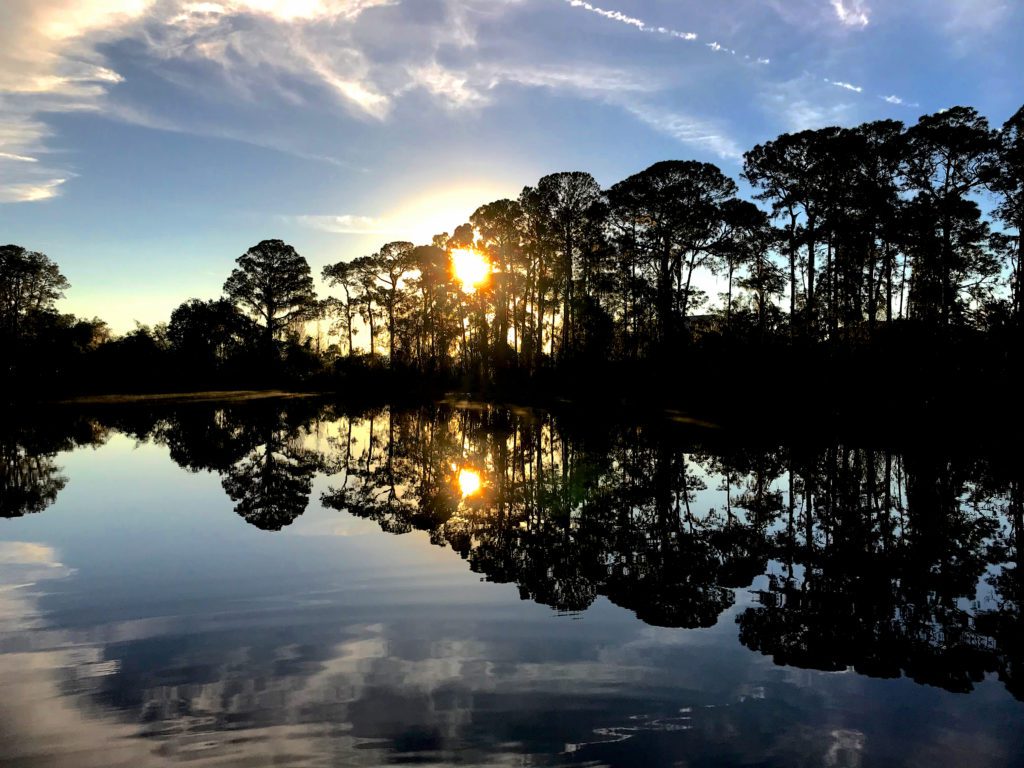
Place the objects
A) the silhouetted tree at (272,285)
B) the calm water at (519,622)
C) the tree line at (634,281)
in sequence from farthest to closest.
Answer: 1. the silhouetted tree at (272,285)
2. the tree line at (634,281)
3. the calm water at (519,622)

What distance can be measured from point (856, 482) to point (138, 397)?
4642 cm

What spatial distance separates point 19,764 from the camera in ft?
11.4

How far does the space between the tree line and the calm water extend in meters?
21.1

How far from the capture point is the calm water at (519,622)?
3805 millimetres

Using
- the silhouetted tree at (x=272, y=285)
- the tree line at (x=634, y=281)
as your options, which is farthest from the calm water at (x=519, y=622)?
the silhouetted tree at (x=272, y=285)

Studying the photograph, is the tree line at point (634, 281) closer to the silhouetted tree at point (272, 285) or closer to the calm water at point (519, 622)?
the silhouetted tree at point (272, 285)

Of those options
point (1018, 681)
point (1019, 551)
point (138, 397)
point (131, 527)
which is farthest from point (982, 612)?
point (138, 397)

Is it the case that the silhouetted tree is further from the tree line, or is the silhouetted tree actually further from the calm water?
the calm water

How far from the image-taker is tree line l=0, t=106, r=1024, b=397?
29.0 m

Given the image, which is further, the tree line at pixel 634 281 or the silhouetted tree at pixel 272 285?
the silhouetted tree at pixel 272 285

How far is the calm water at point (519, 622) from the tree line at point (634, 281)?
69.3ft

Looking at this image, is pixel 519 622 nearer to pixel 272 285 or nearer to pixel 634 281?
pixel 634 281

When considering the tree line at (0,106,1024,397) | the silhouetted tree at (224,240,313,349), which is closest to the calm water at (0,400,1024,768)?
the tree line at (0,106,1024,397)

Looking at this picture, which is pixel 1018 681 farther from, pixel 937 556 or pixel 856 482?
pixel 856 482
